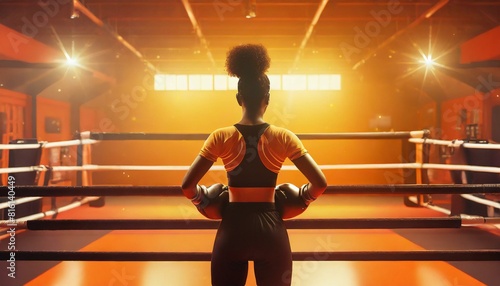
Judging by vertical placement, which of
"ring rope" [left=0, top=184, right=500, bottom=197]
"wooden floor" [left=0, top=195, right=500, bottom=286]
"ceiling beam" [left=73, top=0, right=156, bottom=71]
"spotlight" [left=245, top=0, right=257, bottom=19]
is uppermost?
"ceiling beam" [left=73, top=0, right=156, bottom=71]

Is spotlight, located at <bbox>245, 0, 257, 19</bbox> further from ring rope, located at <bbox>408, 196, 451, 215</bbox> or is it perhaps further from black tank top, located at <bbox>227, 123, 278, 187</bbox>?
black tank top, located at <bbox>227, 123, 278, 187</bbox>

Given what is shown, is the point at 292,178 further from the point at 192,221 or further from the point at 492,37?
the point at 192,221

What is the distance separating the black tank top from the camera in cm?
129

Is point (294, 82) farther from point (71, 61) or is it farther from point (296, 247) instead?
point (296, 247)

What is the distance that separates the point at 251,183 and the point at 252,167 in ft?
0.18

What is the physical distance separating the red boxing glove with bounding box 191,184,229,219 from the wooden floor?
112 cm

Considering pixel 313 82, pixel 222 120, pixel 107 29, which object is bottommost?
pixel 222 120

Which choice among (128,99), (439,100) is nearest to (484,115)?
(439,100)

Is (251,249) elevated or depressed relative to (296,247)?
elevated

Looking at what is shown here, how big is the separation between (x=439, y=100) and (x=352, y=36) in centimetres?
326

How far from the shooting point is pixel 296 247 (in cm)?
298

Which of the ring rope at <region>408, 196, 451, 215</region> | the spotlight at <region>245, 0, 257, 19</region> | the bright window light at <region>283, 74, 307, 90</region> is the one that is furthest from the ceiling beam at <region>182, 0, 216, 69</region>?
the ring rope at <region>408, 196, 451, 215</region>

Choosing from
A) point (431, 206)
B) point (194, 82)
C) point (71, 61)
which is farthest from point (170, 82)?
point (431, 206)

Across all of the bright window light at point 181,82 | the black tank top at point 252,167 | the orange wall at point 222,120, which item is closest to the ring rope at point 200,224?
the black tank top at point 252,167
